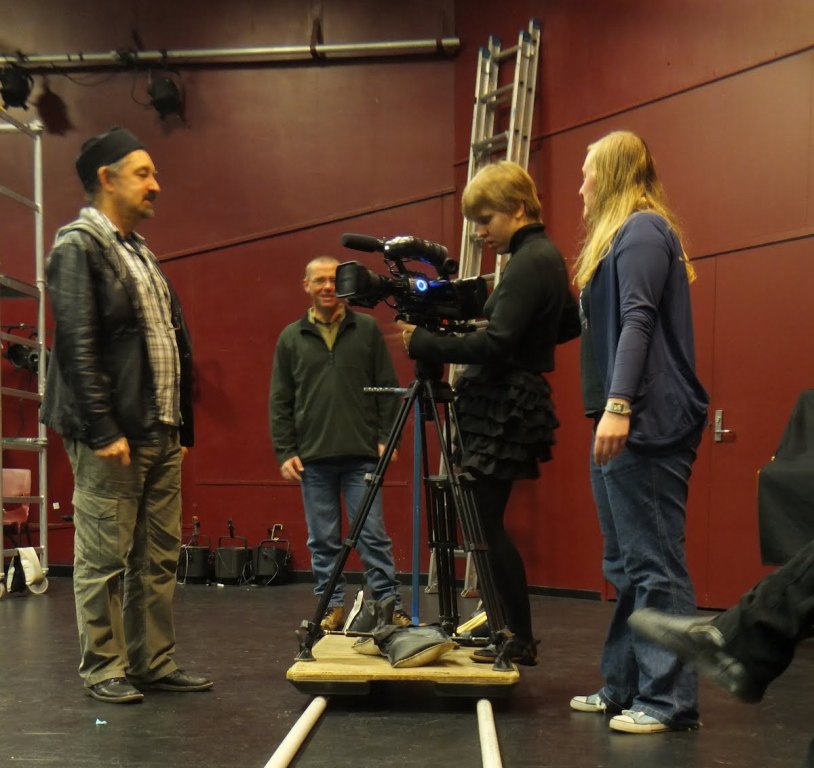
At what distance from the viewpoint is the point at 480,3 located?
5.62 meters

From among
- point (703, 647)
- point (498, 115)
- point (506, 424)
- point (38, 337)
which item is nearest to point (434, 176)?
point (498, 115)

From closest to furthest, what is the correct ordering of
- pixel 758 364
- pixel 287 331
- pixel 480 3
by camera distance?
pixel 287 331 < pixel 758 364 < pixel 480 3

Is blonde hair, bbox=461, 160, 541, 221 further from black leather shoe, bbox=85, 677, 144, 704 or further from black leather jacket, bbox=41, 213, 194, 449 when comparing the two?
black leather shoe, bbox=85, 677, 144, 704

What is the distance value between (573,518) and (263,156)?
2.82 m

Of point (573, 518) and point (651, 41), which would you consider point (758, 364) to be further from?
point (651, 41)

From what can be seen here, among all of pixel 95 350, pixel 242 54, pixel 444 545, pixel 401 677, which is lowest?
pixel 401 677

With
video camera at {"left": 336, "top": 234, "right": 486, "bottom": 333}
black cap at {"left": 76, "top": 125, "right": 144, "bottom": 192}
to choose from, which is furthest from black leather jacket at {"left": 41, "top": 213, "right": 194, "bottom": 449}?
video camera at {"left": 336, "top": 234, "right": 486, "bottom": 333}

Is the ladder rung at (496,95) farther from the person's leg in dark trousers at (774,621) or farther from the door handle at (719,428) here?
the person's leg in dark trousers at (774,621)

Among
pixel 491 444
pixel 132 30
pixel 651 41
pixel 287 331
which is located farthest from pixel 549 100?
pixel 491 444

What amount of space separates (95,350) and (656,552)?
57.0 inches

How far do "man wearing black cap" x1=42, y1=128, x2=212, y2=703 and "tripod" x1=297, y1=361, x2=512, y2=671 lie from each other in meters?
0.47

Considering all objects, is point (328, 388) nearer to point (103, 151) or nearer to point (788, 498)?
point (103, 151)

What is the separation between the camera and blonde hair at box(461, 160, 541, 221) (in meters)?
2.62

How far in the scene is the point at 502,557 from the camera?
102 inches
